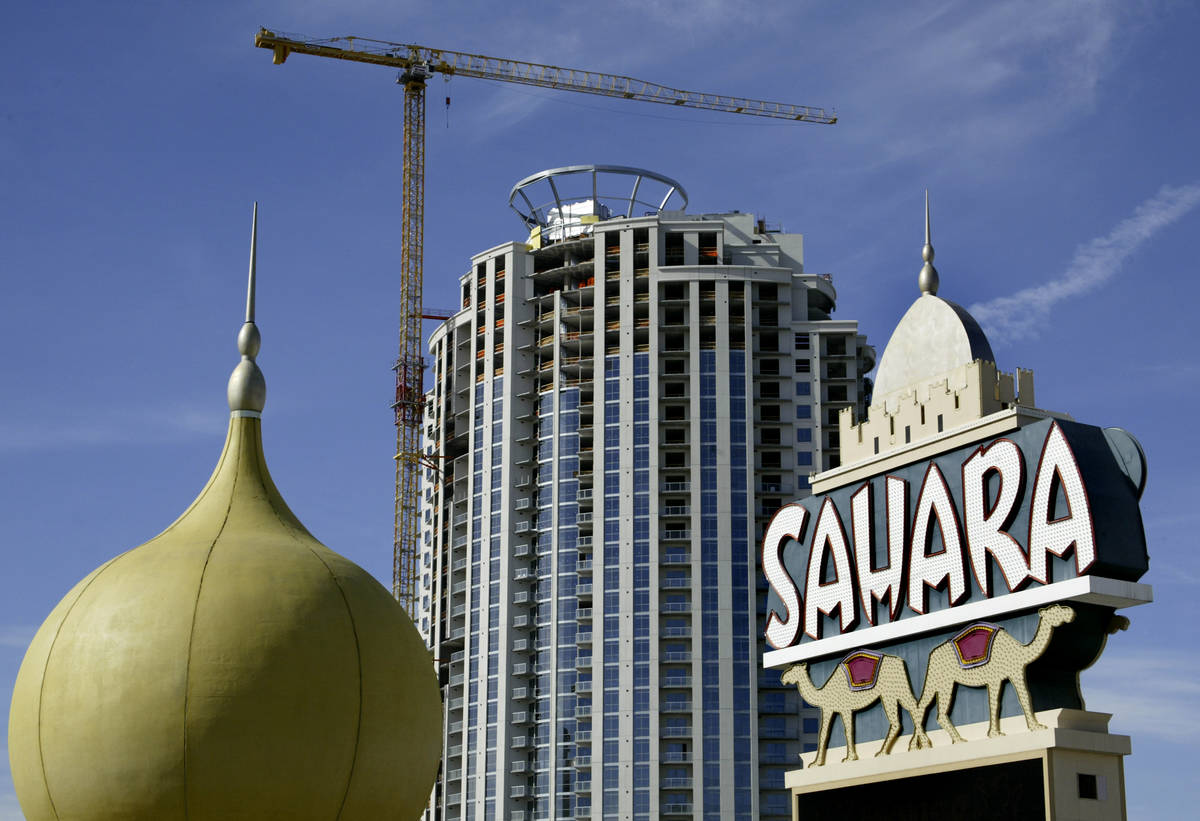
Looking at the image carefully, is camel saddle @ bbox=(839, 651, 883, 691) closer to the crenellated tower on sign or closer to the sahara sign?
the crenellated tower on sign

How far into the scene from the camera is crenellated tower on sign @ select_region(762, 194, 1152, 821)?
3875 cm

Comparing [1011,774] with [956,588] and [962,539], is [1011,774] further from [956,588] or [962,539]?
[962,539]

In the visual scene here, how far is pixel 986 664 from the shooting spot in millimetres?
40562

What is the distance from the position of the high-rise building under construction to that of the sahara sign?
5537 centimetres

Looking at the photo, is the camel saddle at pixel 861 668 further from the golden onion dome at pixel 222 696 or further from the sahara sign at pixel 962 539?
the golden onion dome at pixel 222 696

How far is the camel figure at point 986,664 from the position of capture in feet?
128

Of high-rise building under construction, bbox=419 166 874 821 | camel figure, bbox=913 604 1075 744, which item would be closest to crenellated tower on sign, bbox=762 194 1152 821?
camel figure, bbox=913 604 1075 744

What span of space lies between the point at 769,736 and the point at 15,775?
243 ft

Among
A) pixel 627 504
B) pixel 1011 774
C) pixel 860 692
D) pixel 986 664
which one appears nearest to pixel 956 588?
pixel 986 664

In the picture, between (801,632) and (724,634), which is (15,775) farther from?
(724,634)

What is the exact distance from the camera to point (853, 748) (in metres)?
44.5

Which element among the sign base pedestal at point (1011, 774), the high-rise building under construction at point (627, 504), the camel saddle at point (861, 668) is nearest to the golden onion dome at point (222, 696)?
the sign base pedestal at point (1011, 774)

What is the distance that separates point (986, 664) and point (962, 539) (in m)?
3.07

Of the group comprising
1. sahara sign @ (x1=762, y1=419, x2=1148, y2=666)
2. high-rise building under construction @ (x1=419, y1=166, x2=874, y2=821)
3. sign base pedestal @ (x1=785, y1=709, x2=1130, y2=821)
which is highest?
high-rise building under construction @ (x1=419, y1=166, x2=874, y2=821)
